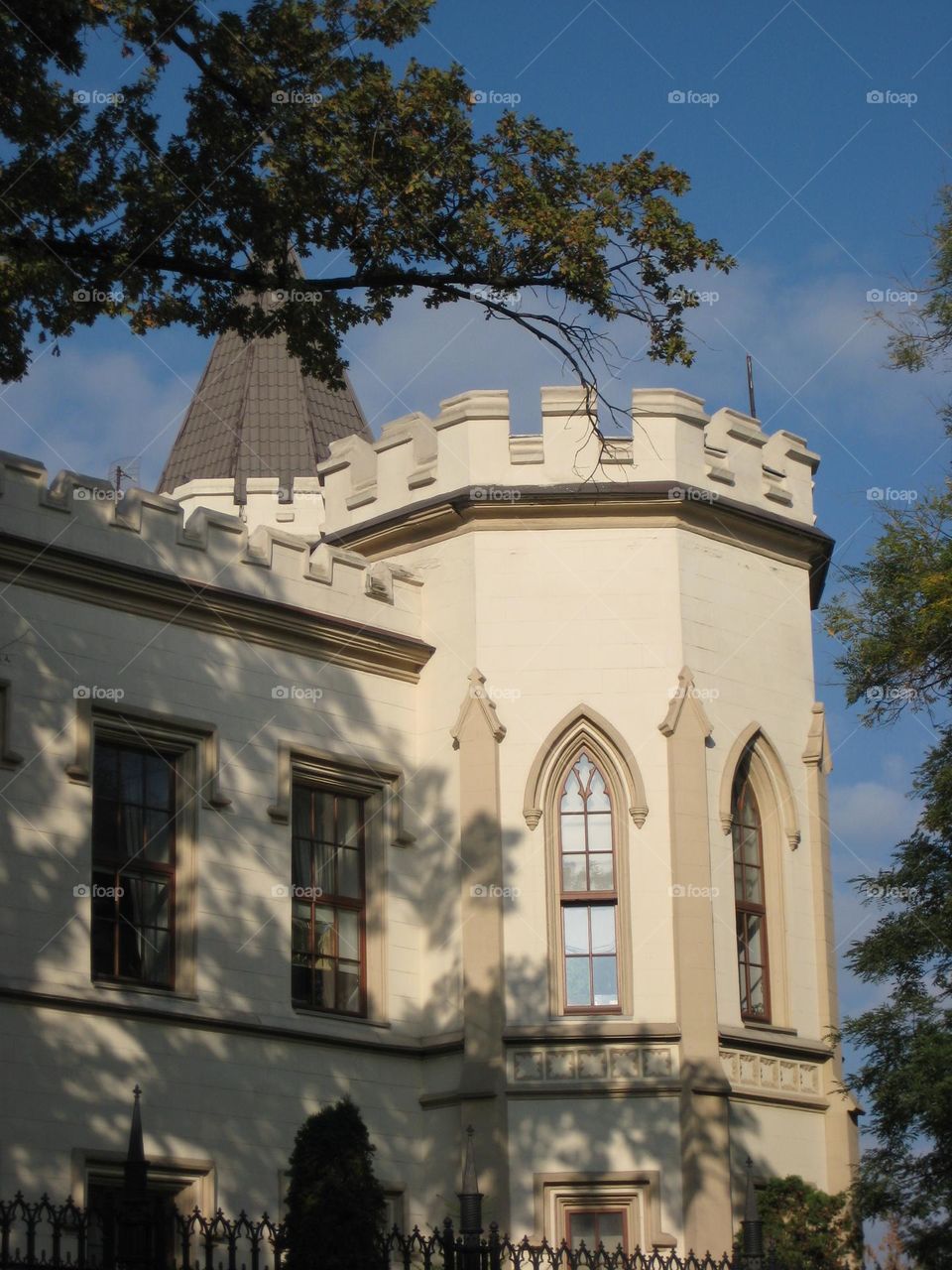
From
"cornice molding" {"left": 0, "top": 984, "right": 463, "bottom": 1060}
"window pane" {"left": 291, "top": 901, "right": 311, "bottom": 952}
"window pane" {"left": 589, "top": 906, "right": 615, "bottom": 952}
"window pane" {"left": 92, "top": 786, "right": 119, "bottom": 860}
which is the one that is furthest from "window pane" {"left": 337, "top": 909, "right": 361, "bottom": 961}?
"window pane" {"left": 92, "top": 786, "right": 119, "bottom": 860}

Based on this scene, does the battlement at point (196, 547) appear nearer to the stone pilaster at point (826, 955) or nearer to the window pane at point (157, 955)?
the window pane at point (157, 955)

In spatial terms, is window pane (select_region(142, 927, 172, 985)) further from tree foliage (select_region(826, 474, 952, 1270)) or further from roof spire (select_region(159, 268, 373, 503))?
roof spire (select_region(159, 268, 373, 503))

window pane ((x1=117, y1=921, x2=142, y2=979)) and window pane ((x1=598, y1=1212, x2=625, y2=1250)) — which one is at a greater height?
window pane ((x1=117, y1=921, x2=142, y2=979))

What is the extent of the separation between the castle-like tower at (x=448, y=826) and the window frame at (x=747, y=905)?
41 millimetres

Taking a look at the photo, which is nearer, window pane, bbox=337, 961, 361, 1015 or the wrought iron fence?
the wrought iron fence

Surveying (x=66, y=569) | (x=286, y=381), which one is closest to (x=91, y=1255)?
(x=66, y=569)

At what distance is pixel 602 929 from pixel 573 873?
0.58 m

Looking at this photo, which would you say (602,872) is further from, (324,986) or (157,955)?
(157,955)

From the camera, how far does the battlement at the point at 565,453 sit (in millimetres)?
20094

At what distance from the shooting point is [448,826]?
64.2ft

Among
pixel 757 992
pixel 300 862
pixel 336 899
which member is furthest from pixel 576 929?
pixel 300 862

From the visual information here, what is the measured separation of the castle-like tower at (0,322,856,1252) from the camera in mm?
17188

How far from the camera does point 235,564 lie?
19.0 metres

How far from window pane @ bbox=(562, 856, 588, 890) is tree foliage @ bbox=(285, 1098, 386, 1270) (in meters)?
4.96
